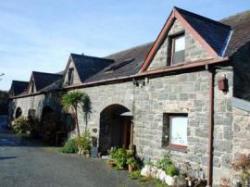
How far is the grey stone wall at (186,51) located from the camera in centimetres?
1049

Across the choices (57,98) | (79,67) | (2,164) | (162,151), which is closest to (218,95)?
(162,151)

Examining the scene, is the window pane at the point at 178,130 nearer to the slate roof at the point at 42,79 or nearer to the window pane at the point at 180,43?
the window pane at the point at 180,43

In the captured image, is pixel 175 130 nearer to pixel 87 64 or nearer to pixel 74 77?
pixel 74 77

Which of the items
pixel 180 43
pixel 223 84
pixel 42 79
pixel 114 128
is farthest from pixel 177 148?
pixel 42 79

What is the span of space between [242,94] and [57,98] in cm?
1509

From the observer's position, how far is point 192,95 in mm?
10438

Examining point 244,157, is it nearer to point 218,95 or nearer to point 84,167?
point 218,95

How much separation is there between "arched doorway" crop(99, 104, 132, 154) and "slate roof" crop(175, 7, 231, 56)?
5891mm

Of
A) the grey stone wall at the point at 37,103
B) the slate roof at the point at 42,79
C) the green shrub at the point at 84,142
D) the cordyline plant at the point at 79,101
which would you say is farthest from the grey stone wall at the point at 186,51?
the slate roof at the point at 42,79

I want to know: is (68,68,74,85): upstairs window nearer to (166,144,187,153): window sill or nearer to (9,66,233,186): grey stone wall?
(9,66,233,186): grey stone wall

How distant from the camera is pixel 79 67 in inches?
777

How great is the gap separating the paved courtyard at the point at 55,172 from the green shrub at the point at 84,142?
0.83m

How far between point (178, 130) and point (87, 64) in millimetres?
10298

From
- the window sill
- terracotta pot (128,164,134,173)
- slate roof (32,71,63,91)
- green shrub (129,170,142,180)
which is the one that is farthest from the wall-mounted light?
slate roof (32,71,63,91)
